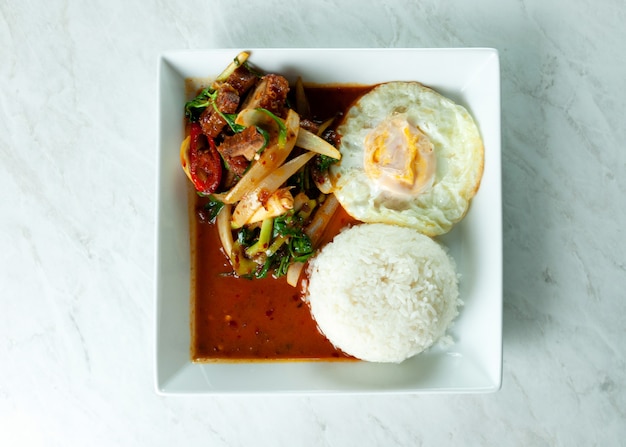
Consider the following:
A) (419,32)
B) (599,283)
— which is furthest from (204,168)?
(599,283)

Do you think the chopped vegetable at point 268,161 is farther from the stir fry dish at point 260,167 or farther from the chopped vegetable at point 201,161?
the chopped vegetable at point 201,161

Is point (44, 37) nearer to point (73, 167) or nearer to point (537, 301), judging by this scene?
point (73, 167)

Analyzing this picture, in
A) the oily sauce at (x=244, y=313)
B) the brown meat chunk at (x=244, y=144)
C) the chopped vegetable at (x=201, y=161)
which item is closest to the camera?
the brown meat chunk at (x=244, y=144)

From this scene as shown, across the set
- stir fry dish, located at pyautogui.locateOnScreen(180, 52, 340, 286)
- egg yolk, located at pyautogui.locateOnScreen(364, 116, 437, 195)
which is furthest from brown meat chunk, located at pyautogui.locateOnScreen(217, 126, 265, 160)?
egg yolk, located at pyautogui.locateOnScreen(364, 116, 437, 195)

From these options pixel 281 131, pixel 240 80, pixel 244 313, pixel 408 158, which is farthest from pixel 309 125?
pixel 244 313

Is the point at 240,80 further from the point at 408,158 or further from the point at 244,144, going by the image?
the point at 408,158

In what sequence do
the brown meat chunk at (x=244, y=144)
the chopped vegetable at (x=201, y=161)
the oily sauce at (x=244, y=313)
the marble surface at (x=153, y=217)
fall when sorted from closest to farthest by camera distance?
the brown meat chunk at (x=244, y=144) → the chopped vegetable at (x=201, y=161) → the oily sauce at (x=244, y=313) → the marble surface at (x=153, y=217)

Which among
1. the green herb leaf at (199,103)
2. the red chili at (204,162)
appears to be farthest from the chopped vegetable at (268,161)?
the green herb leaf at (199,103)
